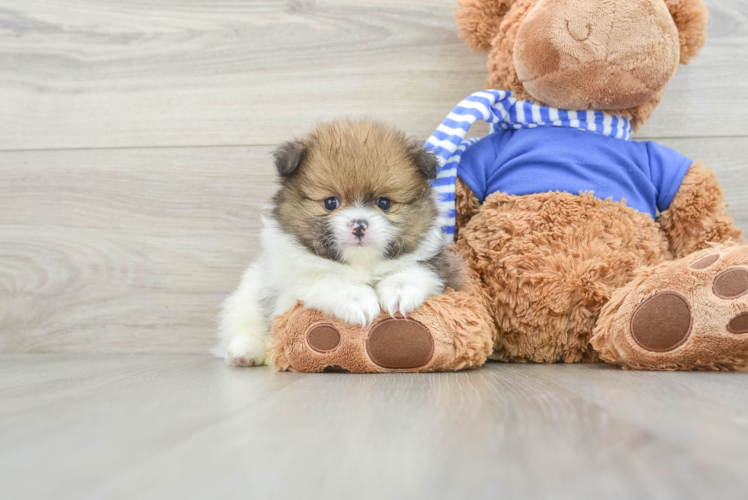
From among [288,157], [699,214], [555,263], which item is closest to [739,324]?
[555,263]

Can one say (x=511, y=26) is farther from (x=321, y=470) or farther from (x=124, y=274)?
(x=124, y=274)

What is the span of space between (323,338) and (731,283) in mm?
803

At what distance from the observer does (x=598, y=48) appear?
131 cm

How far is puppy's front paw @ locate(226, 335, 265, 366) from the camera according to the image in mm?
1419

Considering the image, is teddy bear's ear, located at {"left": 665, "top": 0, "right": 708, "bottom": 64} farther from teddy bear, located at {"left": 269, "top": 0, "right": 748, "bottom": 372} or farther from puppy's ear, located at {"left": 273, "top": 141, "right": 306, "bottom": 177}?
puppy's ear, located at {"left": 273, "top": 141, "right": 306, "bottom": 177}

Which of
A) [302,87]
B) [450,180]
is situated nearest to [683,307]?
[450,180]

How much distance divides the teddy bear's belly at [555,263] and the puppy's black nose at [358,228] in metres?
0.38

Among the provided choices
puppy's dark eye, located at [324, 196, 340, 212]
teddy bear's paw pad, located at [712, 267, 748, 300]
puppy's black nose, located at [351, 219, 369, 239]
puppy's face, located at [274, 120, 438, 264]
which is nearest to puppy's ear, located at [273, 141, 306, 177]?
puppy's face, located at [274, 120, 438, 264]

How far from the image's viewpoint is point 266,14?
70.3 inches

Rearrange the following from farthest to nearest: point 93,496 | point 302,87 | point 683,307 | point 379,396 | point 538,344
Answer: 1. point 302,87
2. point 538,344
3. point 683,307
4. point 379,396
5. point 93,496

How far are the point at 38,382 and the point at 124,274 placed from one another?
2.47ft

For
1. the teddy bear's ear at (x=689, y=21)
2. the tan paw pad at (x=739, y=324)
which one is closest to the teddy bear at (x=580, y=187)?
the teddy bear's ear at (x=689, y=21)

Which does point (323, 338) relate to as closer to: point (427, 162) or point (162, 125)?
point (427, 162)

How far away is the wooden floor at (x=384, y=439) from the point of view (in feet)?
1.62
